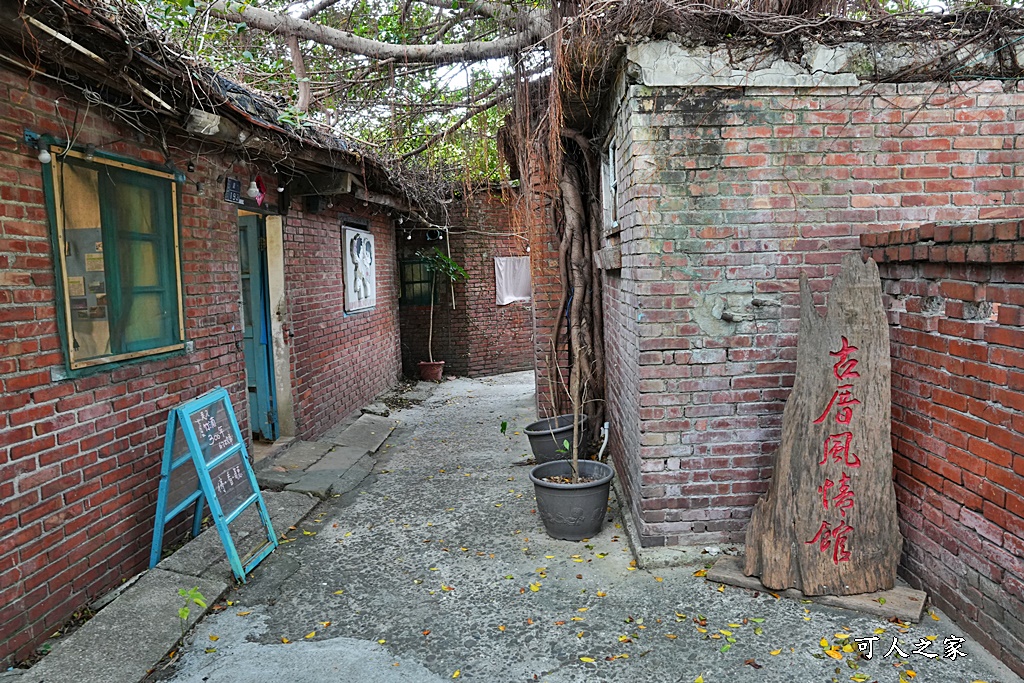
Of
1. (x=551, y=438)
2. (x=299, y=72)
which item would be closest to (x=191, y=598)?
(x=551, y=438)

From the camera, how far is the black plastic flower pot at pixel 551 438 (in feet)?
19.8

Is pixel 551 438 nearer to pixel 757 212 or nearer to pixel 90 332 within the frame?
pixel 757 212

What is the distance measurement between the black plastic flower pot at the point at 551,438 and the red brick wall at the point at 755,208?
2.08 m

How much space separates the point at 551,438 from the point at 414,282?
7002 mm

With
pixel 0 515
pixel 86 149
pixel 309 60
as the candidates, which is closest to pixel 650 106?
pixel 86 149

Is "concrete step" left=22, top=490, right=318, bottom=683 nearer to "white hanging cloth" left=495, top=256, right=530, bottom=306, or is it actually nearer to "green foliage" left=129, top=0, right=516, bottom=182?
"green foliage" left=129, top=0, right=516, bottom=182

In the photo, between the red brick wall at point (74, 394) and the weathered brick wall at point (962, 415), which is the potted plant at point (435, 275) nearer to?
the red brick wall at point (74, 394)

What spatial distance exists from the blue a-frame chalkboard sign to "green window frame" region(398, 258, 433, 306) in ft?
26.3

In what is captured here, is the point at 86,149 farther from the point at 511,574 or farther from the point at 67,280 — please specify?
the point at 511,574

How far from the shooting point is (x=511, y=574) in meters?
4.03

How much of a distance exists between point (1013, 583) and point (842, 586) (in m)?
0.81

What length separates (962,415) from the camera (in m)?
3.10

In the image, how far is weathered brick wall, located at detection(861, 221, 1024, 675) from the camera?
109 inches

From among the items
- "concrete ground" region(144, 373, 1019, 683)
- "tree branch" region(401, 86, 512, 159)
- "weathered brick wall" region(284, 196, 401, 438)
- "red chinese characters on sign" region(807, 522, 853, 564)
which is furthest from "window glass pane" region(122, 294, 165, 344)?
"red chinese characters on sign" region(807, 522, 853, 564)
